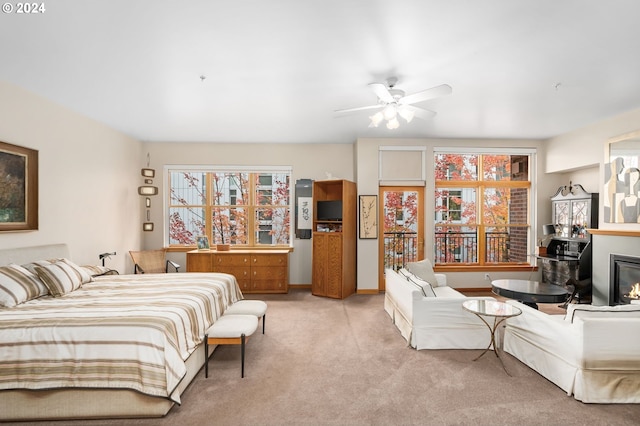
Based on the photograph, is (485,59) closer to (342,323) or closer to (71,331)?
(342,323)

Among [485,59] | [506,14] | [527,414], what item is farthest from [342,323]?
[506,14]

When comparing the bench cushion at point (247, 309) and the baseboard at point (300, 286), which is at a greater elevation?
the bench cushion at point (247, 309)

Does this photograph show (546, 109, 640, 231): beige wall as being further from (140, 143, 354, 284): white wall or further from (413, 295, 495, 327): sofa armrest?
(140, 143, 354, 284): white wall

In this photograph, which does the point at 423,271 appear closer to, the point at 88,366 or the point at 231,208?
the point at 231,208

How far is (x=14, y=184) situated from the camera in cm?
368

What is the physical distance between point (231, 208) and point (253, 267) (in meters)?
1.29

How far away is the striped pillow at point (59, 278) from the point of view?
11.1 feet

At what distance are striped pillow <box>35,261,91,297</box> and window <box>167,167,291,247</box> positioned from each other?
2957mm

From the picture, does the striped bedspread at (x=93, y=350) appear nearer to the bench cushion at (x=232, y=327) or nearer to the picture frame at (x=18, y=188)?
the bench cushion at (x=232, y=327)

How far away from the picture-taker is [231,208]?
6.70m

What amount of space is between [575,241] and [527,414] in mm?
3996

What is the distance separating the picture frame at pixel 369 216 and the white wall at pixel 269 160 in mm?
717

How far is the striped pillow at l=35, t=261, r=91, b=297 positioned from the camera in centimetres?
339

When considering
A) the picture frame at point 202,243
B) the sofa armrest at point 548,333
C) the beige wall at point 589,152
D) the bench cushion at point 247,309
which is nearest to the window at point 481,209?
the beige wall at point 589,152
